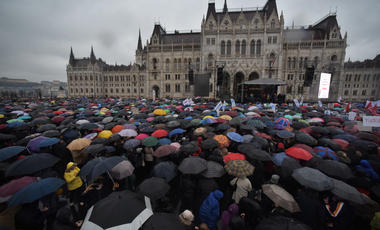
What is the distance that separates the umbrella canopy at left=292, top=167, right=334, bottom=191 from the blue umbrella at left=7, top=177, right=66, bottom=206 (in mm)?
5034

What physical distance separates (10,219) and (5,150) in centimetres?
297

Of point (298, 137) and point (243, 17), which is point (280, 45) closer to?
point (243, 17)

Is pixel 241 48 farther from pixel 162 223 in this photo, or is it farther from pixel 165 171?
pixel 162 223

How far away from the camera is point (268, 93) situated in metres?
24.3

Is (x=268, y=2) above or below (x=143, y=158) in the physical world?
above

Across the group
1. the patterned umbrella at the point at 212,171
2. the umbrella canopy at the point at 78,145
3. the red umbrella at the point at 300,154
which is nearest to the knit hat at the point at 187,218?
the patterned umbrella at the point at 212,171

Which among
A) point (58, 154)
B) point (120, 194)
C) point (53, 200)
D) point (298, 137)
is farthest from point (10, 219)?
point (298, 137)

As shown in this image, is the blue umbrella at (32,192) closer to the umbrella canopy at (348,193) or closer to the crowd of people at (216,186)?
the crowd of people at (216,186)

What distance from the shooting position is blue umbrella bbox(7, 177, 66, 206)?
110 inches

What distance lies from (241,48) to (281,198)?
40637mm

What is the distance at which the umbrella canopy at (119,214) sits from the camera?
223 cm

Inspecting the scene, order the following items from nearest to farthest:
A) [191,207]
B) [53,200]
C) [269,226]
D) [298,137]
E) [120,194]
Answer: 1. [269,226]
2. [120,194]
3. [53,200]
4. [191,207]
5. [298,137]

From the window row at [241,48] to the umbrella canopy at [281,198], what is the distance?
39579 millimetres

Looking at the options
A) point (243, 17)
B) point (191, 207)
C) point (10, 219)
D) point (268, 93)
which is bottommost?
point (191, 207)
